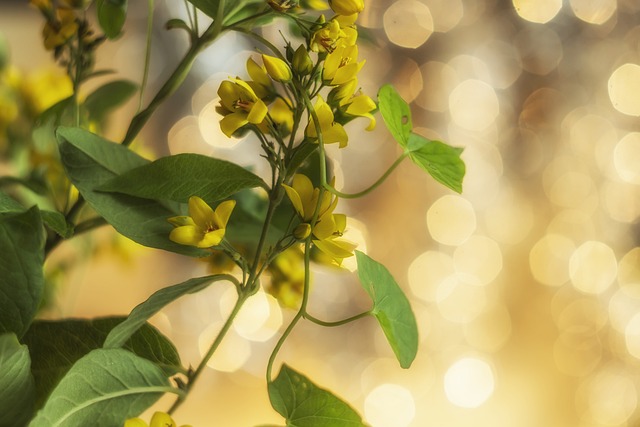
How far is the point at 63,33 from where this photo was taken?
1.09ft

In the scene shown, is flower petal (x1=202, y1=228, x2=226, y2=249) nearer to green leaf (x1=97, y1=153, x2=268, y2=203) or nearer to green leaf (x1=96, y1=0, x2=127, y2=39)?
green leaf (x1=97, y1=153, x2=268, y2=203)

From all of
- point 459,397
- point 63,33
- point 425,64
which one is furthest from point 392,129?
point 459,397

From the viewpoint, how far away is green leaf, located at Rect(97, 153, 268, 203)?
27cm

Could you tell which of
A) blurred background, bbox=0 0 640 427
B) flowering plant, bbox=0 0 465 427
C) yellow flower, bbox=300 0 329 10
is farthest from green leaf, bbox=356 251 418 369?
blurred background, bbox=0 0 640 427

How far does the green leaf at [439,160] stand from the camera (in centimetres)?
27

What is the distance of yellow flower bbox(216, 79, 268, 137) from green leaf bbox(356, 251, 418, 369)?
66mm

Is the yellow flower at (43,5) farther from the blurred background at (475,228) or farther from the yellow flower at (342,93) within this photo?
the blurred background at (475,228)

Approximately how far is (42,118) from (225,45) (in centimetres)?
51

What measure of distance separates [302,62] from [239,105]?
0.03m

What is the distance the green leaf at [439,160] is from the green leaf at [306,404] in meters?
0.09

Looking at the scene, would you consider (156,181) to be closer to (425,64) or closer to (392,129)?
(392,129)

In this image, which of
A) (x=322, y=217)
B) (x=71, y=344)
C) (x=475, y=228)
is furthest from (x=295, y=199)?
(x=475, y=228)

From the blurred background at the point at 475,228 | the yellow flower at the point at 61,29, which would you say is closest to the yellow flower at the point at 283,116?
the yellow flower at the point at 61,29

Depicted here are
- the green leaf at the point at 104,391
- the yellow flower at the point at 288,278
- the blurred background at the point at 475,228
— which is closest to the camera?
the green leaf at the point at 104,391
